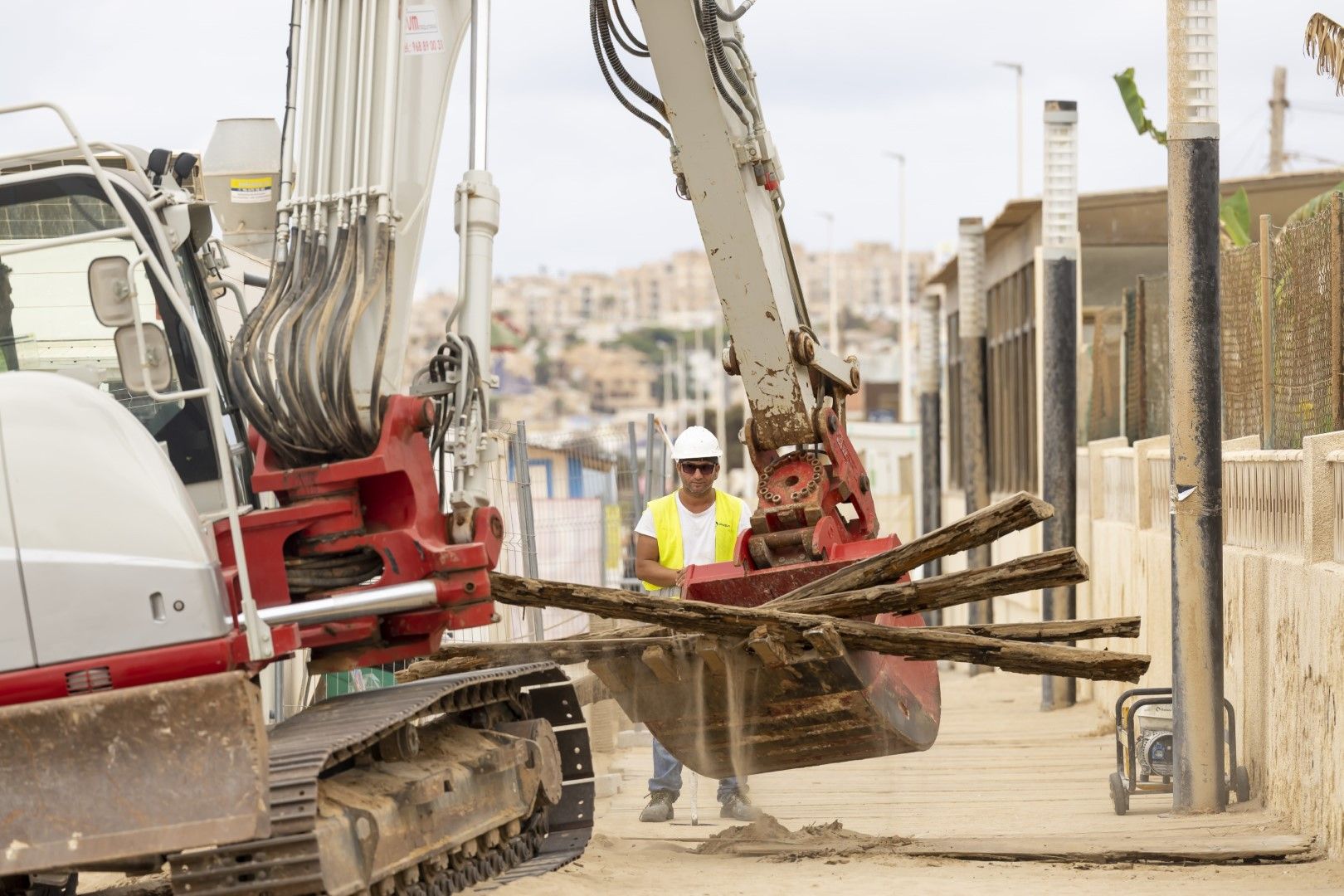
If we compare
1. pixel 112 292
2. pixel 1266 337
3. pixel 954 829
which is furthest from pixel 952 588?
pixel 112 292

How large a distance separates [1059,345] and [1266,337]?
536 centimetres

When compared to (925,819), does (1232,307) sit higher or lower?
higher

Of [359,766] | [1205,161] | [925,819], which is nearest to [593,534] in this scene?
[925,819]

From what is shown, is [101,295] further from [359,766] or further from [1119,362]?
[1119,362]

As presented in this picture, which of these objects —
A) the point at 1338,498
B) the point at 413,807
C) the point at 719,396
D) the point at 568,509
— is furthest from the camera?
the point at 719,396

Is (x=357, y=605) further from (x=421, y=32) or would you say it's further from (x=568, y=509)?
(x=568, y=509)

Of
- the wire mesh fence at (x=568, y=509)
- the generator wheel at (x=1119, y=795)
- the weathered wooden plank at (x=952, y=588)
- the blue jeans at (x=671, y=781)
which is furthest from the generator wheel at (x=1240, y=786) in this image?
the wire mesh fence at (x=568, y=509)

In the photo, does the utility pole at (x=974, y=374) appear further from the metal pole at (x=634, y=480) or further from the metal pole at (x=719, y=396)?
the metal pole at (x=634, y=480)

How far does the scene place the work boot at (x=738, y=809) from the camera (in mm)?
10280

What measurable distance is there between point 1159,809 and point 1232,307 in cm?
311

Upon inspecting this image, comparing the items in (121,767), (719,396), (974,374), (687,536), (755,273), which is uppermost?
(755,273)

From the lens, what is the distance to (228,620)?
645cm

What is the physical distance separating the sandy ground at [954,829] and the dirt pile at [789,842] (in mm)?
107

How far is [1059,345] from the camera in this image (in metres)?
15.9
